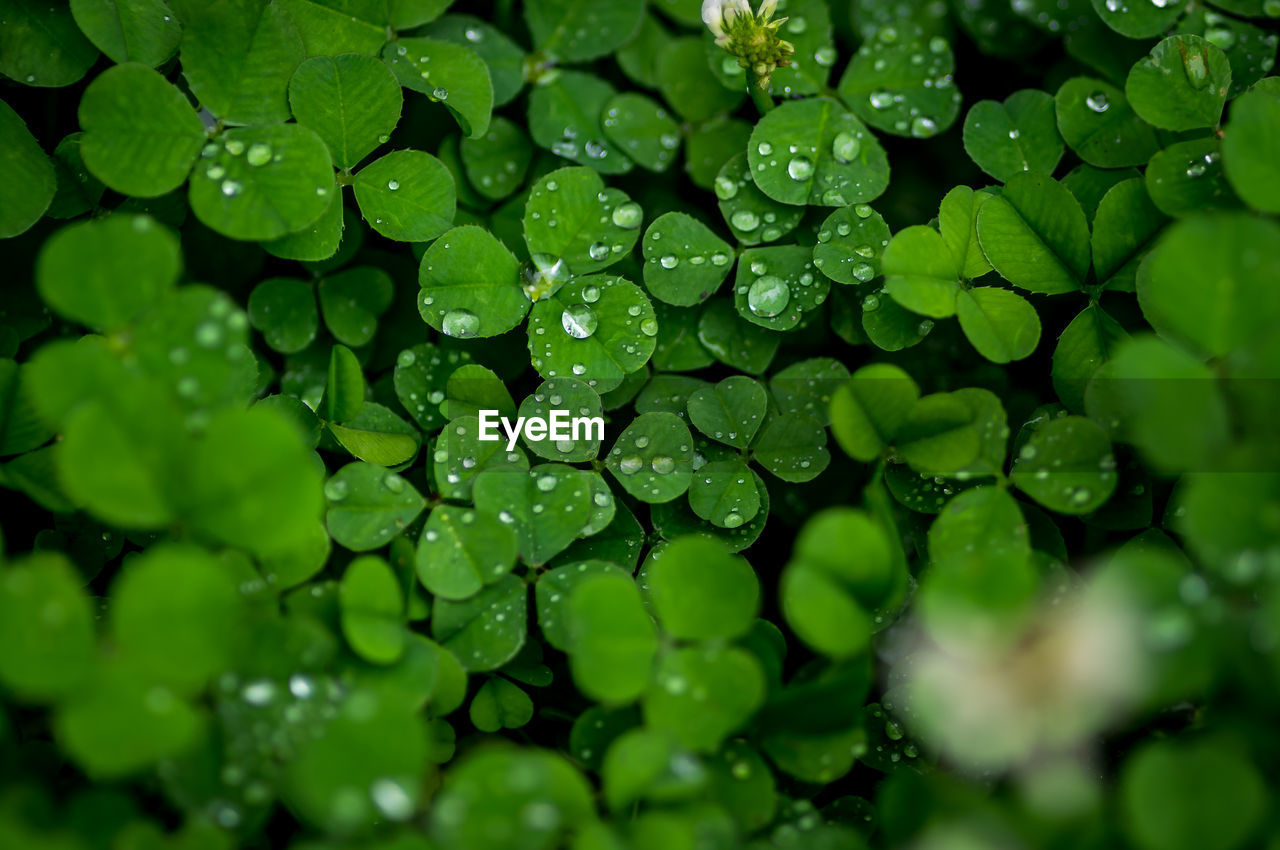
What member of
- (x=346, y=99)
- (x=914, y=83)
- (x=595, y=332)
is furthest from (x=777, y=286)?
(x=346, y=99)

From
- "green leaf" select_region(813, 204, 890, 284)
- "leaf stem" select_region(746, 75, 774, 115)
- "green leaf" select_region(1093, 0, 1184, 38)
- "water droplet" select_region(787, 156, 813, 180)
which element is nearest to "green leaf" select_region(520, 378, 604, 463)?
"green leaf" select_region(813, 204, 890, 284)

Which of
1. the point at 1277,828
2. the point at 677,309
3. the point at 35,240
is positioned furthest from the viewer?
the point at 677,309

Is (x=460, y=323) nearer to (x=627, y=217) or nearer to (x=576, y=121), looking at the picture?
(x=627, y=217)

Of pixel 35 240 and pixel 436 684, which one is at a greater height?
pixel 35 240

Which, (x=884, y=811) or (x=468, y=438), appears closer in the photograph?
(x=884, y=811)

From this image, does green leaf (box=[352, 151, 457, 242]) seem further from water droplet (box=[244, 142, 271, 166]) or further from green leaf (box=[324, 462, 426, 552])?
green leaf (box=[324, 462, 426, 552])

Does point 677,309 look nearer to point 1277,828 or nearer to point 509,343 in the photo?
point 509,343

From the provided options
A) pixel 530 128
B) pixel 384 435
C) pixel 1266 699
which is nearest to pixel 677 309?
pixel 530 128

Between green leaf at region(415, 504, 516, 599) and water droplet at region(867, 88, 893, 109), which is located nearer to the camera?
green leaf at region(415, 504, 516, 599)
